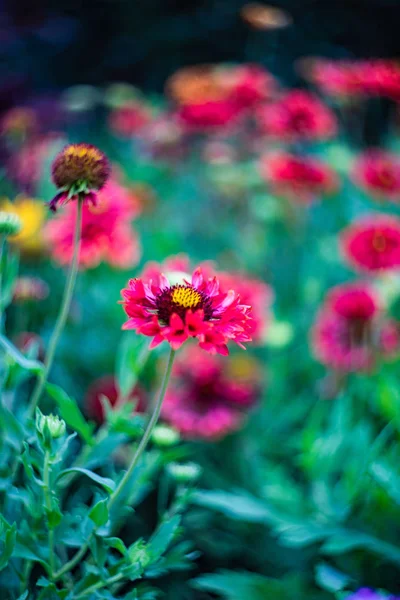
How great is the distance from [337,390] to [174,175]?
84 cm

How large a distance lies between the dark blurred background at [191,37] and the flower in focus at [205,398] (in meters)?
2.09

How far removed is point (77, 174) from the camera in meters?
0.58

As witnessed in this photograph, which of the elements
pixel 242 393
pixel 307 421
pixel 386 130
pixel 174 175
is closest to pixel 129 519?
pixel 242 393

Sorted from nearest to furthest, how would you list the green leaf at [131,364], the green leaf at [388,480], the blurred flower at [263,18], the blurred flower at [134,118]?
1. the green leaf at [131,364]
2. the green leaf at [388,480]
3. the blurred flower at [263,18]
4. the blurred flower at [134,118]

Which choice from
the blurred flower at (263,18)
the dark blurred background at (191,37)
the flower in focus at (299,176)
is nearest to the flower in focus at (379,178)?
the flower in focus at (299,176)

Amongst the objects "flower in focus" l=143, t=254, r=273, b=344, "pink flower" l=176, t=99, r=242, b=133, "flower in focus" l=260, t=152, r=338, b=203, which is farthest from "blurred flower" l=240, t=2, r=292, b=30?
"flower in focus" l=143, t=254, r=273, b=344

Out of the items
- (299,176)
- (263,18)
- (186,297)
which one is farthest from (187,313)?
(263,18)

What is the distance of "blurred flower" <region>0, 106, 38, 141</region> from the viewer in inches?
48.8

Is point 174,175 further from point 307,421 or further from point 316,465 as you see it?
point 316,465

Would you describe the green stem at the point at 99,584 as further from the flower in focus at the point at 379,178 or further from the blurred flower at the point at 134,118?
the blurred flower at the point at 134,118

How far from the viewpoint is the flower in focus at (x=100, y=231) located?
0.81 m

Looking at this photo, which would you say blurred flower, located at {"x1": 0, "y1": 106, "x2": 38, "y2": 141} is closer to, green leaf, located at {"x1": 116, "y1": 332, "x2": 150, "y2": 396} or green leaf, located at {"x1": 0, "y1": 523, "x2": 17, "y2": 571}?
green leaf, located at {"x1": 116, "y1": 332, "x2": 150, "y2": 396}

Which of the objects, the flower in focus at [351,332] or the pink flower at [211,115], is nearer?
the flower in focus at [351,332]

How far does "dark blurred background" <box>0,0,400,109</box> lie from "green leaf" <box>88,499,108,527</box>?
259cm
